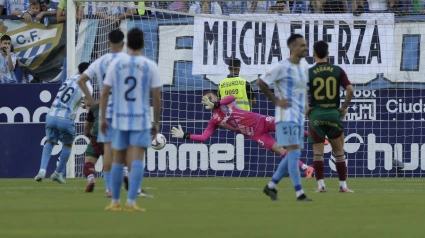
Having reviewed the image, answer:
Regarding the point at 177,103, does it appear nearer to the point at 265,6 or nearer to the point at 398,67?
the point at 265,6

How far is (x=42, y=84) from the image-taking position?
23.9 m

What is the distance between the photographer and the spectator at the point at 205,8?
23.8 metres

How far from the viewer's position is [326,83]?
16.1 meters

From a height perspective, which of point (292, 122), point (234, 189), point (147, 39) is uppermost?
point (147, 39)

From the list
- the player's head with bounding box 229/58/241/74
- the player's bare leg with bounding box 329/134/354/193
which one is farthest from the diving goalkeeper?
the player's bare leg with bounding box 329/134/354/193

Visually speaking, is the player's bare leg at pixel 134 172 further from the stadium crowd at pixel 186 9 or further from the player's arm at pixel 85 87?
the stadium crowd at pixel 186 9

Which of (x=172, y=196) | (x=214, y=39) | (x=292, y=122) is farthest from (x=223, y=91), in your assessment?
(x=292, y=122)

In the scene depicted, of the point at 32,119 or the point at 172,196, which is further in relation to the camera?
the point at 32,119

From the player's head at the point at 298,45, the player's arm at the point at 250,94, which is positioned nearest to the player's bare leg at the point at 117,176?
the player's head at the point at 298,45

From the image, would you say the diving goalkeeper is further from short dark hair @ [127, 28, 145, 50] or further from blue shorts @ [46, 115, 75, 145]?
short dark hair @ [127, 28, 145, 50]

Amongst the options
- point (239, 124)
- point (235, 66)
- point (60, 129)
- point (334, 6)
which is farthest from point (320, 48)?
point (334, 6)

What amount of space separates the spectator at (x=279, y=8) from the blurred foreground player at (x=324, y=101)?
7.50 metres

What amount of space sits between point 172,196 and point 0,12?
1146cm

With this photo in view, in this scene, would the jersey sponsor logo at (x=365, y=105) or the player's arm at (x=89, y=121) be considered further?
the jersey sponsor logo at (x=365, y=105)
